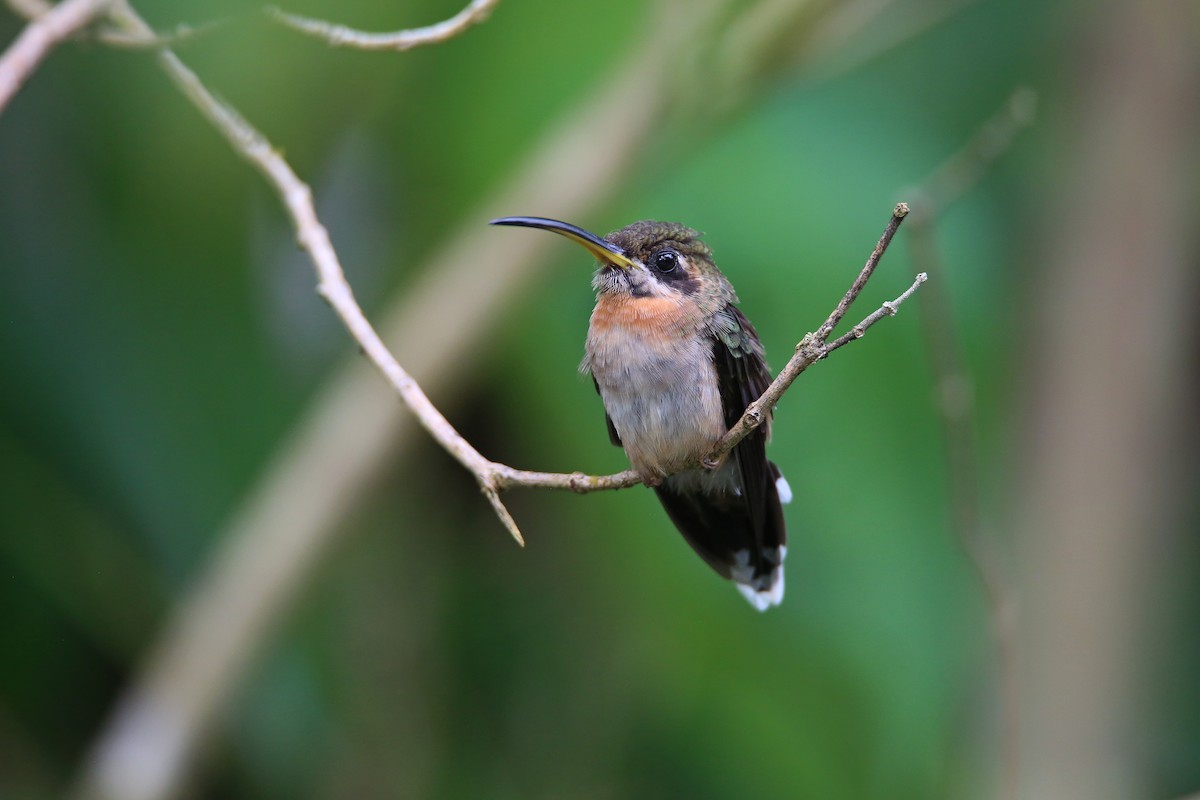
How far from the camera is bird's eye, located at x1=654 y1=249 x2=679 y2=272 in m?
2.44

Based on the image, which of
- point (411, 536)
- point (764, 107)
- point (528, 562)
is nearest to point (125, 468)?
point (411, 536)

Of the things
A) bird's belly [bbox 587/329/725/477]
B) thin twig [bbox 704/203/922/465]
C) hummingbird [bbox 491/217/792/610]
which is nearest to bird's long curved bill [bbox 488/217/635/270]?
hummingbird [bbox 491/217/792/610]

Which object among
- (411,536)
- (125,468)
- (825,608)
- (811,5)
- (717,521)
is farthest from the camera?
(411,536)

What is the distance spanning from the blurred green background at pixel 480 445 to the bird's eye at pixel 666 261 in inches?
30.3

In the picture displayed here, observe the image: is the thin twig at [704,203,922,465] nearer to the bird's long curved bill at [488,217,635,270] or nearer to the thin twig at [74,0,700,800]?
the bird's long curved bill at [488,217,635,270]

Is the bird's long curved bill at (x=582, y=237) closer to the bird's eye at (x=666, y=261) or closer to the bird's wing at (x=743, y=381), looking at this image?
the bird's eye at (x=666, y=261)

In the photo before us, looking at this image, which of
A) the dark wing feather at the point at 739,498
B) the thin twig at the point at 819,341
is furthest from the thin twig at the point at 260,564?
the thin twig at the point at 819,341

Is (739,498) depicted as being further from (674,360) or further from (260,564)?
(260,564)

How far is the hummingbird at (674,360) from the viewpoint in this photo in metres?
2.31

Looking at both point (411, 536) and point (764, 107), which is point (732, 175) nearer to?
point (764, 107)

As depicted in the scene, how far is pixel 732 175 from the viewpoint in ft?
11.7

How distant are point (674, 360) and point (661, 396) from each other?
0.23ft

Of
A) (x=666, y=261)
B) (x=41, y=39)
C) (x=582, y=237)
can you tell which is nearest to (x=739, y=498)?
(x=666, y=261)

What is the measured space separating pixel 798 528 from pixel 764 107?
125 cm
